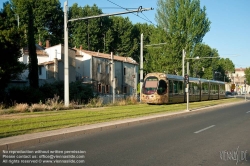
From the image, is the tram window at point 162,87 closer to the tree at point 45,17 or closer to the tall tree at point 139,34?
the tree at point 45,17

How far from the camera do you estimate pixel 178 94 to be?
3300 cm

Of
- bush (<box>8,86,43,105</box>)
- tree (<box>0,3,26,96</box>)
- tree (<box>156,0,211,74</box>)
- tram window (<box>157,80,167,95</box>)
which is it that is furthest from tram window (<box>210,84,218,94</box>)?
tree (<box>0,3,26,96</box>)

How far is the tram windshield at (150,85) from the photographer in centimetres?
2971

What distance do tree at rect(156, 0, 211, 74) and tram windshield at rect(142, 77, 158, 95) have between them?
16.3 m

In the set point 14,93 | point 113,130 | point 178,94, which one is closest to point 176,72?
point 178,94

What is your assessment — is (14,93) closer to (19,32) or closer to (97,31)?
(19,32)

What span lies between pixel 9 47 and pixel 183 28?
30748 mm

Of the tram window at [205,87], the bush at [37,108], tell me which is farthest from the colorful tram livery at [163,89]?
the bush at [37,108]

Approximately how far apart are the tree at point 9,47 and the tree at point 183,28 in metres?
28.3

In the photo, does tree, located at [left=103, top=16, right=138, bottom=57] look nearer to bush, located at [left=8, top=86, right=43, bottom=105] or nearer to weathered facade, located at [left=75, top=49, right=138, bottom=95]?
weathered facade, located at [left=75, top=49, right=138, bottom=95]

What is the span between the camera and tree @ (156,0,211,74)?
4525 centimetres

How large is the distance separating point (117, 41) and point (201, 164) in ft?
217

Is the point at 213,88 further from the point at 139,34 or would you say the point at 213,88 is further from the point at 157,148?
the point at 157,148

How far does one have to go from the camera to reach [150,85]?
99.0 feet
